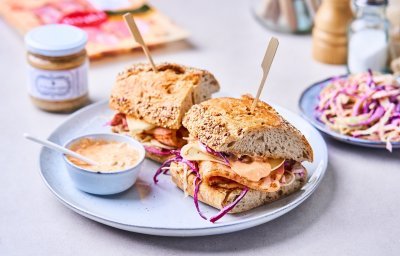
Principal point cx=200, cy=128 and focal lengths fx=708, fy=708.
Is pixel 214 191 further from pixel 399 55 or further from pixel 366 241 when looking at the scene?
pixel 399 55

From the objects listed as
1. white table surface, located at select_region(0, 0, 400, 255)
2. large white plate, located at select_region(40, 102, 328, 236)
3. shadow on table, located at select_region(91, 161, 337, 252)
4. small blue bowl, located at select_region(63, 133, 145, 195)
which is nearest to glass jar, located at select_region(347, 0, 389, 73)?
white table surface, located at select_region(0, 0, 400, 255)

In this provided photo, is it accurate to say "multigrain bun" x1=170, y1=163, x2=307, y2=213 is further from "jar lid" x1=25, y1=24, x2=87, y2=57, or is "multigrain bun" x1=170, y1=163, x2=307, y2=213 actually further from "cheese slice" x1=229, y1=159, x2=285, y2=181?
"jar lid" x1=25, y1=24, x2=87, y2=57

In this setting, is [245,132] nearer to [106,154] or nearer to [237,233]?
[237,233]

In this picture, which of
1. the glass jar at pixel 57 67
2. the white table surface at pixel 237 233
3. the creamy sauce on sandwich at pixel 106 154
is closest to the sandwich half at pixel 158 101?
the creamy sauce on sandwich at pixel 106 154

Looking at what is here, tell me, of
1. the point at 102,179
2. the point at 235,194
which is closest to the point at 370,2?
the point at 235,194

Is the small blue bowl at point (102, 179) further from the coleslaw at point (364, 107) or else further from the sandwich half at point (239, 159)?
the coleslaw at point (364, 107)
